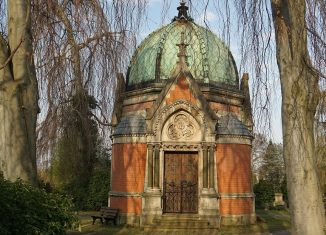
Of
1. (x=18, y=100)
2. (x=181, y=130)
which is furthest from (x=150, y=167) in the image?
(x=18, y=100)

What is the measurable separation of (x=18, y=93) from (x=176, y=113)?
12.7 metres

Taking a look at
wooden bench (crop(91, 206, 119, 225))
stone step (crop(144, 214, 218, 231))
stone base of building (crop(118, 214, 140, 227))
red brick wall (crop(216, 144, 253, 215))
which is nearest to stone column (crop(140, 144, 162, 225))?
stone step (crop(144, 214, 218, 231))

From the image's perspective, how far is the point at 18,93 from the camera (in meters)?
7.57

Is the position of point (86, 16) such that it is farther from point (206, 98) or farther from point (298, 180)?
point (206, 98)

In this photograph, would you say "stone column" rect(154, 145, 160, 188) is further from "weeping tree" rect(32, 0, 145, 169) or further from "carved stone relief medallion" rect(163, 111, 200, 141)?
"weeping tree" rect(32, 0, 145, 169)

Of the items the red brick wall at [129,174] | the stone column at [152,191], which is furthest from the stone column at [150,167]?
the red brick wall at [129,174]

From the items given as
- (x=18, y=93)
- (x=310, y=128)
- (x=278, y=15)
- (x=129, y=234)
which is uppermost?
→ (x=278, y=15)

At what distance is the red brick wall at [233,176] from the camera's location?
1970 cm

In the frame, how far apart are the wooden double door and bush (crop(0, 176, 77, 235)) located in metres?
12.2

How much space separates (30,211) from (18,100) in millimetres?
2068

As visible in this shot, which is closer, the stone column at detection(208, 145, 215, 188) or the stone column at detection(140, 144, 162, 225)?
the stone column at detection(140, 144, 162, 225)

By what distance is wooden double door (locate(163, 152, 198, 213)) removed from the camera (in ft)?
64.2

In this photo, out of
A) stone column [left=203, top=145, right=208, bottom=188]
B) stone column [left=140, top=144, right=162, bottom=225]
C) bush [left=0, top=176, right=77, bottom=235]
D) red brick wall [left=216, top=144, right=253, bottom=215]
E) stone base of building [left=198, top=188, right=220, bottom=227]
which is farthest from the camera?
red brick wall [left=216, top=144, right=253, bottom=215]

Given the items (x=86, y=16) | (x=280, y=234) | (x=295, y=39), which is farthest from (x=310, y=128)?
(x=280, y=234)
